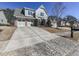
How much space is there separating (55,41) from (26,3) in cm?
106

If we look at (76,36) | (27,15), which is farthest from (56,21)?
(27,15)

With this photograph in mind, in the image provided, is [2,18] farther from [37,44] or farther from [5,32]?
[37,44]

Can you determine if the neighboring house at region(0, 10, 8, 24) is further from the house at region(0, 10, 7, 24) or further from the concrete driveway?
the concrete driveway

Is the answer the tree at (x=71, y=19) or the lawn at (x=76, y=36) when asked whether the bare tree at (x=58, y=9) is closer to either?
the tree at (x=71, y=19)

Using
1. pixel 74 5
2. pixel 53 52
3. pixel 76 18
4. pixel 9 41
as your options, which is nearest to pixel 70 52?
pixel 53 52

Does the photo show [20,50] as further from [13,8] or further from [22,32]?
[13,8]

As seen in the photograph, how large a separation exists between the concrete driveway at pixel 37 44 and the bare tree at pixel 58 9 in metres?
0.48

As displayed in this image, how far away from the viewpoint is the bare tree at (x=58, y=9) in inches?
170

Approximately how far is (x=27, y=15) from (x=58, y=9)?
716mm

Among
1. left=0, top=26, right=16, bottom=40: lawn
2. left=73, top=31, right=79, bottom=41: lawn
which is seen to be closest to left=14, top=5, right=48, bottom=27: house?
left=0, top=26, right=16, bottom=40: lawn

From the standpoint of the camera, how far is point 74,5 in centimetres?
430

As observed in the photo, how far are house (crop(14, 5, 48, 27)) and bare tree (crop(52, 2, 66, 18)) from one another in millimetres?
214

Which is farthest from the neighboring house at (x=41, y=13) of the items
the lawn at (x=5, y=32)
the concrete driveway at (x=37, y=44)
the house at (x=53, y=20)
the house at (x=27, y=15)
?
the lawn at (x=5, y=32)

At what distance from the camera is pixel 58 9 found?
441 cm
